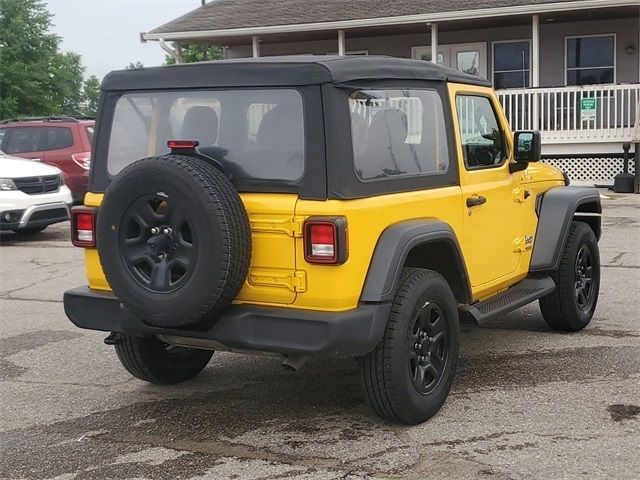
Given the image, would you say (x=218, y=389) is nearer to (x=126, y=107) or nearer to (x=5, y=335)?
(x=126, y=107)

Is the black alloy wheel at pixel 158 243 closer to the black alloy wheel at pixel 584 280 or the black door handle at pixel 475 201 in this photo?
the black door handle at pixel 475 201

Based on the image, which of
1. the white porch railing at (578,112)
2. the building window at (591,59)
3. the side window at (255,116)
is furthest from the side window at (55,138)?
the building window at (591,59)

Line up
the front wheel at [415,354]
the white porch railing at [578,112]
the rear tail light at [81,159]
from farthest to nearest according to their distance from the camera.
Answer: the white porch railing at [578,112], the rear tail light at [81,159], the front wheel at [415,354]

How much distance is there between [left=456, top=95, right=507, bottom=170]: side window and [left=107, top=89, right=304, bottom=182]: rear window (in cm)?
135

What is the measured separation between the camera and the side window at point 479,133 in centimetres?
523

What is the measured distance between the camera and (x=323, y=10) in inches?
826

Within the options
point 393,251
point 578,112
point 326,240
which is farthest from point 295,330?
point 578,112

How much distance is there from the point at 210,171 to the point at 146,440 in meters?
1.45

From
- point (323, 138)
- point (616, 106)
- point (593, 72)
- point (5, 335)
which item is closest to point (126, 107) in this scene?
point (323, 138)

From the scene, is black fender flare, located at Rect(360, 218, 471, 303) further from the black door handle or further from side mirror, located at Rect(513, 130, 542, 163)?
side mirror, located at Rect(513, 130, 542, 163)

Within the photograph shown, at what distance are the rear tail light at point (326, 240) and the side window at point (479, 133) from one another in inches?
57.3

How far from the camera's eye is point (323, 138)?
4109 millimetres

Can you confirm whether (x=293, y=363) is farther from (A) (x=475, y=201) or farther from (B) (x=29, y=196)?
(B) (x=29, y=196)

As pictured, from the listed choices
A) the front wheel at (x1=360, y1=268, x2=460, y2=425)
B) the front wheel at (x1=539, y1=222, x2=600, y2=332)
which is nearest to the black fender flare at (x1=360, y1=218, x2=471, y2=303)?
the front wheel at (x1=360, y1=268, x2=460, y2=425)
